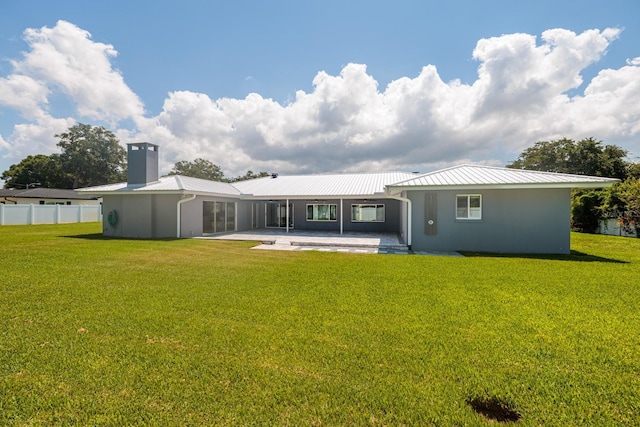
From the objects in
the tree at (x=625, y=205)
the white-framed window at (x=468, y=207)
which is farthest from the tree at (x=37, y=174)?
the tree at (x=625, y=205)

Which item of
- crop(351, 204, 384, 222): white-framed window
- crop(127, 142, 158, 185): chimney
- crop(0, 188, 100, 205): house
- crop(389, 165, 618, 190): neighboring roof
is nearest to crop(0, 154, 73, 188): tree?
crop(0, 188, 100, 205): house

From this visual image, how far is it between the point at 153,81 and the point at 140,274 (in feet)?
38.7

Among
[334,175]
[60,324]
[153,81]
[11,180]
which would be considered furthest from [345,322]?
[11,180]

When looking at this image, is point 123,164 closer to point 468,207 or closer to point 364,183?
point 364,183

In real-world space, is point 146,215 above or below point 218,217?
above

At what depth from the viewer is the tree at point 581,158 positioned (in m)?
28.2

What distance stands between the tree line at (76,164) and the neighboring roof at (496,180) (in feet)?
147

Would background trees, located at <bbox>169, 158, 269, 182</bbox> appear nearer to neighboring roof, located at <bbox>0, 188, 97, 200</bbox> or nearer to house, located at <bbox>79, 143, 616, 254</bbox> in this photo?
neighboring roof, located at <bbox>0, 188, 97, 200</bbox>

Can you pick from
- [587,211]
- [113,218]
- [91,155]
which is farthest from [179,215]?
[91,155]

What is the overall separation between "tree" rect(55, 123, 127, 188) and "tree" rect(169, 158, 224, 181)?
7.47 m

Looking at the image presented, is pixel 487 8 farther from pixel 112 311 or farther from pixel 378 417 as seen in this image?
pixel 112 311

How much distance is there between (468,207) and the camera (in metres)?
11.0

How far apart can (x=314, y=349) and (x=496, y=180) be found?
401 inches

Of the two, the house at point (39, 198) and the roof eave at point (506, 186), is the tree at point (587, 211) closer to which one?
the roof eave at point (506, 186)
